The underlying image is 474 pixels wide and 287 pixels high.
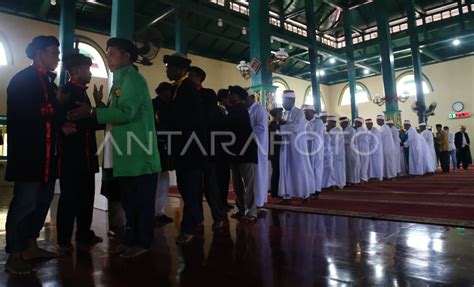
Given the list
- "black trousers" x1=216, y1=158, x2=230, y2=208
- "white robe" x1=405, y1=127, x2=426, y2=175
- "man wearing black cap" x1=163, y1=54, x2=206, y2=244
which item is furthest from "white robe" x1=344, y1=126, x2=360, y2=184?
"man wearing black cap" x1=163, y1=54, x2=206, y2=244

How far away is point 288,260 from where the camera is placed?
5.68 ft

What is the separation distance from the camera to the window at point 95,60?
9930 millimetres

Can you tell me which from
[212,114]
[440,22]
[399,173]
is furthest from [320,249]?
[440,22]

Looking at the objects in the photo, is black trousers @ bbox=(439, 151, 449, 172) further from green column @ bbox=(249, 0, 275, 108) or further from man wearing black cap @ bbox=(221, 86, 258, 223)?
man wearing black cap @ bbox=(221, 86, 258, 223)

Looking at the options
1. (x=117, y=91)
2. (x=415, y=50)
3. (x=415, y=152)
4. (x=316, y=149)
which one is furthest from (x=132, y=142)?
(x=415, y=50)

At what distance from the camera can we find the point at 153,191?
1938 mm

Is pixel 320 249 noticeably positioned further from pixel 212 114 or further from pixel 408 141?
pixel 408 141

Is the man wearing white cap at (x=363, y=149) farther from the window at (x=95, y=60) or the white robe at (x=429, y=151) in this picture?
the window at (x=95, y=60)

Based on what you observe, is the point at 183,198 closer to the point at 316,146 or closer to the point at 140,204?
the point at 140,204

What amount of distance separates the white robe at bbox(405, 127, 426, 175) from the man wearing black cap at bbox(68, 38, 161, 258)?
7236 mm

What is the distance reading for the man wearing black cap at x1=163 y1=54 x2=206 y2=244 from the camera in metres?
2.15

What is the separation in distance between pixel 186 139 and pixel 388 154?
5985 mm

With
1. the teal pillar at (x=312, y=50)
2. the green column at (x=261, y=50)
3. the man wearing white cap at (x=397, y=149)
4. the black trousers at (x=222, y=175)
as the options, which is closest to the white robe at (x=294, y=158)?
the black trousers at (x=222, y=175)

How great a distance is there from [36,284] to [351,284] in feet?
4.41
